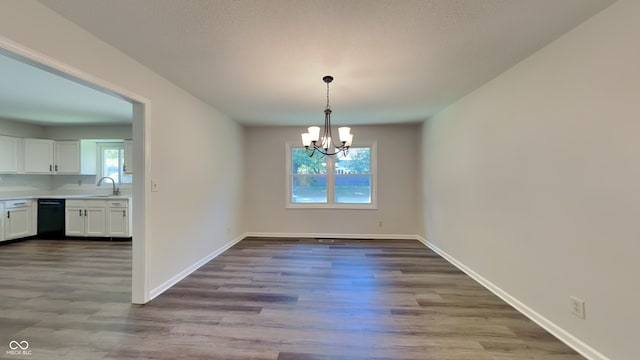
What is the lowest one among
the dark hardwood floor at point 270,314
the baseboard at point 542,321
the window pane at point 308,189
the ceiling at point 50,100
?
the dark hardwood floor at point 270,314

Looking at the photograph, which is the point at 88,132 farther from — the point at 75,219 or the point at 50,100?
the point at 50,100

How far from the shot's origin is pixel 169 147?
10.4ft

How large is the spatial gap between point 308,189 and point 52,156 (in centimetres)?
548

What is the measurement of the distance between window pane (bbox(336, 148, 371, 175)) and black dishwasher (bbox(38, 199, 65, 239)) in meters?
5.62

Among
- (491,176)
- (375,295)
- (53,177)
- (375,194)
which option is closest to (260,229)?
(375,194)

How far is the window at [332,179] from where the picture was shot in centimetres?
588

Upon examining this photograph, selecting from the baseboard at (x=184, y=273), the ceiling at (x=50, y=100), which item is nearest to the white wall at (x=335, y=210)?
the baseboard at (x=184, y=273)

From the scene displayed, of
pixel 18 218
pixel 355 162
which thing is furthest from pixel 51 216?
pixel 355 162

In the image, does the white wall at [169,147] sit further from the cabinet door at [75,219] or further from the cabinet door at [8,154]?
the cabinet door at [8,154]

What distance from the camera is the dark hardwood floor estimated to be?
6.70 ft

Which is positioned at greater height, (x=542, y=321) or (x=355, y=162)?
(x=355, y=162)

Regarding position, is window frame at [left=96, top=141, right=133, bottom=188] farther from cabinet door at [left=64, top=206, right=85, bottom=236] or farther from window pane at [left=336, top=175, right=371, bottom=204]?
window pane at [left=336, top=175, right=371, bottom=204]

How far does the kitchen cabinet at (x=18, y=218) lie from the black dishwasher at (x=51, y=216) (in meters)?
0.13

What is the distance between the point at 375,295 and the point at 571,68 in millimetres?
2605
